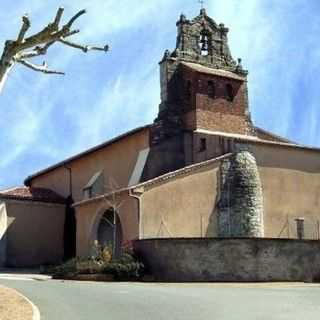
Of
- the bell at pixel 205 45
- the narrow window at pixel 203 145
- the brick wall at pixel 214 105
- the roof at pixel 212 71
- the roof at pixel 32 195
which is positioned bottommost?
the roof at pixel 32 195

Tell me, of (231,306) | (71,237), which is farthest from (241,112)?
(231,306)

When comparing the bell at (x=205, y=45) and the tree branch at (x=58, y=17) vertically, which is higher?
the bell at (x=205, y=45)

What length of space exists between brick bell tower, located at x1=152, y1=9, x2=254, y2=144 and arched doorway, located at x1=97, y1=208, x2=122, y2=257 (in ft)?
16.9

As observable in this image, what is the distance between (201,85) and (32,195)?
12.5 meters

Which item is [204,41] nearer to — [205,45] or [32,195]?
[205,45]

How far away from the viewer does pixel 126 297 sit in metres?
16.1

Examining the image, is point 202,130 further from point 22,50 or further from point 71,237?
point 22,50

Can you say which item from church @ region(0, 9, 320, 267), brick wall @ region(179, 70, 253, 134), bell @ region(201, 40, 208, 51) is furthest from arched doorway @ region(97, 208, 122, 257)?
bell @ region(201, 40, 208, 51)

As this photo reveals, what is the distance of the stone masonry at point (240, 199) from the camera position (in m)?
31.4

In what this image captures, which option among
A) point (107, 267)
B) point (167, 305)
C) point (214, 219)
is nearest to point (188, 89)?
point (214, 219)

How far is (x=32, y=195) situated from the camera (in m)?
39.0

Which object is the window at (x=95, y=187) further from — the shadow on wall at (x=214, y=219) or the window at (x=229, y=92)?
the window at (x=229, y=92)

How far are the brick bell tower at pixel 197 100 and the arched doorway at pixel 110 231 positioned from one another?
9.99ft

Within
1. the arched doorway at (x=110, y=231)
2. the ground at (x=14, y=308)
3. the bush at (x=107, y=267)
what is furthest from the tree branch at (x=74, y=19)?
the arched doorway at (x=110, y=231)
